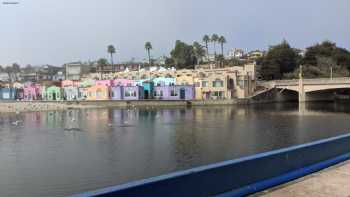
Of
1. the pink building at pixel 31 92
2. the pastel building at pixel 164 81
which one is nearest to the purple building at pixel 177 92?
the pastel building at pixel 164 81

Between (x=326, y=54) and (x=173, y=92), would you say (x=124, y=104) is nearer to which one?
(x=173, y=92)

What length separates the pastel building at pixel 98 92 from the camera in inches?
4306

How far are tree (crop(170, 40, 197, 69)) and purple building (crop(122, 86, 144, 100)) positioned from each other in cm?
3899

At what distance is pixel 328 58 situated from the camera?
115m

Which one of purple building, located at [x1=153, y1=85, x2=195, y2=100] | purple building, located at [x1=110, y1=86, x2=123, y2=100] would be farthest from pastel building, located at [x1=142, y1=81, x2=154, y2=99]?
purple building, located at [x1=110, y1=86, x2=123, y2=100]

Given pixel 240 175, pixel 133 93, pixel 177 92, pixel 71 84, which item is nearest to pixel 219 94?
pixel 177 92

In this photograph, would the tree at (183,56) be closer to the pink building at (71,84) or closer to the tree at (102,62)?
the pink building at (71,84)

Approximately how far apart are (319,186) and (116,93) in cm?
10102

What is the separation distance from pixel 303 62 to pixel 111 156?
4039 inches

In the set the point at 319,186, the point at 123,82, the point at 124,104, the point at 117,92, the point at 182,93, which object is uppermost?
the point at 123,82

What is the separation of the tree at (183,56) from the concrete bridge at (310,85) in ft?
137

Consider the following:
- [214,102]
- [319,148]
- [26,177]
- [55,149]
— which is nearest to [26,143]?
[55,149]

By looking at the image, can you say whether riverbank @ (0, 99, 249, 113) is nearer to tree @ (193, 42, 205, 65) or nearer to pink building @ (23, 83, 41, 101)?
pink building @ (23, 83, 41, 101)

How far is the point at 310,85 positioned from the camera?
94125 mm
